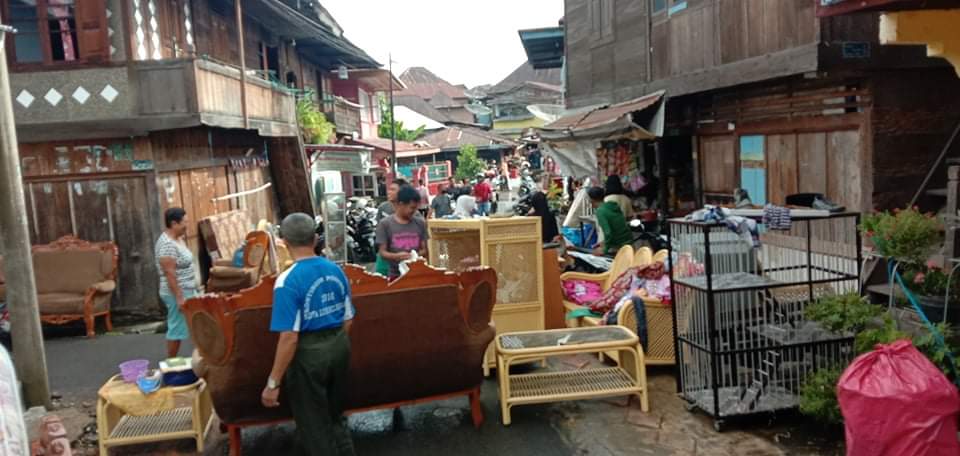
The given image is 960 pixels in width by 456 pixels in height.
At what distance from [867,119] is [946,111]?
3.20 feet

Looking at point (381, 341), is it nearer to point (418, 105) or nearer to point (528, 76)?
point (418, 105)

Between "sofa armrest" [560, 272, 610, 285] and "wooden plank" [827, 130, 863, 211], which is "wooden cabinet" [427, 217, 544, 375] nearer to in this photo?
"sofa armrest" [560, 272, 610, 285]

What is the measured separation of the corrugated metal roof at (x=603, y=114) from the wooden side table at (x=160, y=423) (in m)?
7.49

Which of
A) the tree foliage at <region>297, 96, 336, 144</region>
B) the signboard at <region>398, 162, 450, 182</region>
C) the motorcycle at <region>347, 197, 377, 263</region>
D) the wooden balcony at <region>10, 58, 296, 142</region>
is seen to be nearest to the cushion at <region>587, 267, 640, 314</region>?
the wooden balcony at <region>10, 58, 296, 142</region>

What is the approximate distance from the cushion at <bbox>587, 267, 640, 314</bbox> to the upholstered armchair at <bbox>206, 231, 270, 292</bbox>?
237 inches

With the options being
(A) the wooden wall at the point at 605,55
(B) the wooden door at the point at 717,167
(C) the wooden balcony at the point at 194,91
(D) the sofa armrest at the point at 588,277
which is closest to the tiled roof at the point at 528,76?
(A) the wooden wall at the point at 605,55

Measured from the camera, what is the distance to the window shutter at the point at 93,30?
418 inches

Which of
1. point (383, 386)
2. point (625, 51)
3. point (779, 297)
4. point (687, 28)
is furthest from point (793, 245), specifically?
point (625, 51)

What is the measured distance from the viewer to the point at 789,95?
29.9 feet

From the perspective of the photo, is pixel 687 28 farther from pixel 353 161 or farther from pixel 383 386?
pixel 353 161

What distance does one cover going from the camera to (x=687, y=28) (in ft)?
35.0

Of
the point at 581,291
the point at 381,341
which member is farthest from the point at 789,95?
the point at 381,341

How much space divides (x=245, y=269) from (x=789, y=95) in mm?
8068

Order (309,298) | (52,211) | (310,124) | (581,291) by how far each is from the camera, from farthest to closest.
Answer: (310,124), (52,211), (581,291), (309,298)
